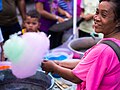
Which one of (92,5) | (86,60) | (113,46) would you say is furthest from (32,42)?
(92,5)

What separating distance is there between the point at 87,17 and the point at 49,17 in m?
0.41

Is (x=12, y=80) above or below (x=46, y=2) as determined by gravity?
below

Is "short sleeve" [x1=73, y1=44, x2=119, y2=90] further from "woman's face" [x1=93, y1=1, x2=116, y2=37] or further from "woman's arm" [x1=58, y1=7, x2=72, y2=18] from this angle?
"woman's arm" [x1=58, y1=7, x2=72, y2=18]

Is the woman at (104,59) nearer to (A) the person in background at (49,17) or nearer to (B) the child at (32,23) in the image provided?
(B) the child at (32,23)

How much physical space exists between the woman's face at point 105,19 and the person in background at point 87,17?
1.37m

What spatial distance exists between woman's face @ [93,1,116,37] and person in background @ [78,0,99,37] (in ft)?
4.51

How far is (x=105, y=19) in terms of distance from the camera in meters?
1.13

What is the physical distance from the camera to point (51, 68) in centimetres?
129

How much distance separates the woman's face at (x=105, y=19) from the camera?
111 centimetres

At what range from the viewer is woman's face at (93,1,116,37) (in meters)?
1.11

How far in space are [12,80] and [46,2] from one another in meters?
1.26

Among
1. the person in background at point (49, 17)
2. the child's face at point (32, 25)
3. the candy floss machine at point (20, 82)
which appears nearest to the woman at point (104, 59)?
the candy floss machine at point (20, 82)

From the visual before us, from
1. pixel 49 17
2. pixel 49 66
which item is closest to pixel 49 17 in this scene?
pixel 49 17

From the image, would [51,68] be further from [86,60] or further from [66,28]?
[66,28]
